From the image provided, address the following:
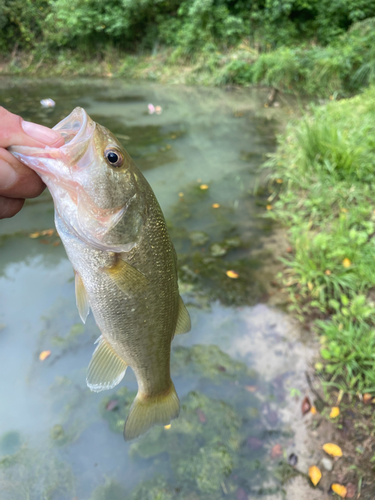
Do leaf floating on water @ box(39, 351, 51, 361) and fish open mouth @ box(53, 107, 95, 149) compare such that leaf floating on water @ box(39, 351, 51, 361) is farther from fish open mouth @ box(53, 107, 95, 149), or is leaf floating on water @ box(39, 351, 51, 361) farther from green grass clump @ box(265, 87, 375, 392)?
green grass clump @ box(265, 87, 375, 392)

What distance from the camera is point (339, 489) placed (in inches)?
78.0

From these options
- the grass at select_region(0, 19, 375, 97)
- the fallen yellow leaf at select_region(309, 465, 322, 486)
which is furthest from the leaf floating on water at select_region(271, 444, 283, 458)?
the grass at select_region(0, 19, 375, 97)

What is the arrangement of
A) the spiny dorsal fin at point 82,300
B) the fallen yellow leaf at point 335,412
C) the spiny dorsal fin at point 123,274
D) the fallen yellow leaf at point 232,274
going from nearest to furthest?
the spiny dorsal fin at point 123,274 → the spiny dorsal fin at point 82,300 → the fallen yellow leaf at point 335,412 → the fallen yellow leaf at point 232,274

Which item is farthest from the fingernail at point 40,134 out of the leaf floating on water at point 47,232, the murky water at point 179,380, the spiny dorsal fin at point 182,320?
the leaf floating on water at point 47,232

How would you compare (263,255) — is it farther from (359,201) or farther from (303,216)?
(359,201)

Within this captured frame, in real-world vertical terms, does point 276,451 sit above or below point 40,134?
below

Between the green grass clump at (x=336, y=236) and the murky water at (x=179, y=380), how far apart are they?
0.31 m

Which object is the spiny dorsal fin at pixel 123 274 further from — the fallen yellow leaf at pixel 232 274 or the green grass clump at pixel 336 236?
the fallen yellow leaf at pixel 232 274

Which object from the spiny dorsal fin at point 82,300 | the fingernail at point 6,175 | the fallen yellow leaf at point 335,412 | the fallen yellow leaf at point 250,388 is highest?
the fingernail at point 6,175

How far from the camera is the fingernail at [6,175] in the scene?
1082 mm

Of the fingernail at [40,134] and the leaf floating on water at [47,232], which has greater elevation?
the fingernail at [40,134]

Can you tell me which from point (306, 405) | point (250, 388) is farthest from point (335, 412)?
point (250, 388)

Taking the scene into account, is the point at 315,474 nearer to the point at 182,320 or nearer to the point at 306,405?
the point at 306,405

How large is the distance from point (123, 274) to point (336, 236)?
106 inches
